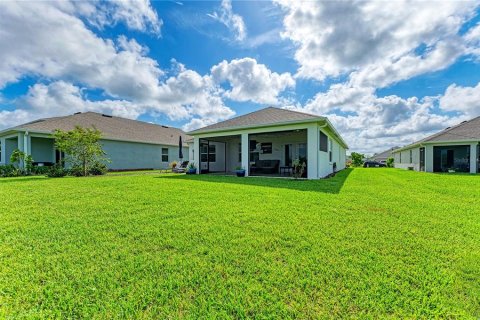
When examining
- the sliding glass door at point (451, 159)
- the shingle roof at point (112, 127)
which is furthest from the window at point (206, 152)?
the sliding glass door at point (451, 159)

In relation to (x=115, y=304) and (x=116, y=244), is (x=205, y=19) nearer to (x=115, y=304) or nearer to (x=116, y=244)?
(x=116, y=244)

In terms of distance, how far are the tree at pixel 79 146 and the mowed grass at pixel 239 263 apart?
9730mm

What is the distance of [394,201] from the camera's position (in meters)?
6.14

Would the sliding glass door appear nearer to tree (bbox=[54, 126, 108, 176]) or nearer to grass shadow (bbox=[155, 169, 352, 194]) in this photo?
grass shadow (bbox=[155, 169, 352, 194])

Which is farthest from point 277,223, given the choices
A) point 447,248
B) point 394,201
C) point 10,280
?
point 394,201

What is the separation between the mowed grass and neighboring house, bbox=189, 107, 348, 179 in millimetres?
6413

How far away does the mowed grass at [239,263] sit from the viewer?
1.99 m

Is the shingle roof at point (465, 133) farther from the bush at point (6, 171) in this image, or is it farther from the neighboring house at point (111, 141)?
the bush at point (6, 171)

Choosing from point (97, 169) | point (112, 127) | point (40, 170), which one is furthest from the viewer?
point (112, 127)

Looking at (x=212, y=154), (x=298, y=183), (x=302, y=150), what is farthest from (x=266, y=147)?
(x=298, y=183)

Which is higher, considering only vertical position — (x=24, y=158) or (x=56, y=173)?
(x=24, y=158)

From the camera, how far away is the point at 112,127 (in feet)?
66.0

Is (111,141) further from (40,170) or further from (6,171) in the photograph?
(6,171)

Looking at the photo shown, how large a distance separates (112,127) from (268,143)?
48.8 feet
